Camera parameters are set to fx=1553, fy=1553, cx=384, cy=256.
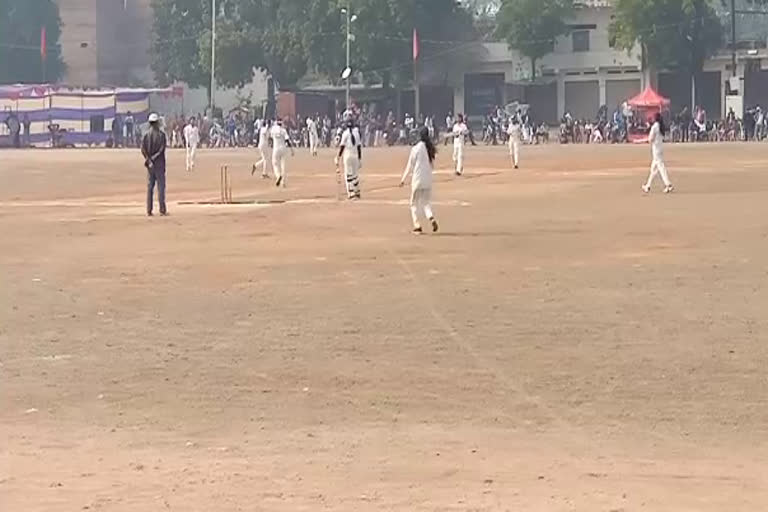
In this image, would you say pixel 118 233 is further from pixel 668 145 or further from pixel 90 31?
pixel 90 31

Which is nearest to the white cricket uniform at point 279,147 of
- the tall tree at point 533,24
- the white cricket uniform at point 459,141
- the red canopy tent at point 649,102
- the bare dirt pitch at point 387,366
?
the white cricket uniform at point 459,141

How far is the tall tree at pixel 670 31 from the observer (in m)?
79.6

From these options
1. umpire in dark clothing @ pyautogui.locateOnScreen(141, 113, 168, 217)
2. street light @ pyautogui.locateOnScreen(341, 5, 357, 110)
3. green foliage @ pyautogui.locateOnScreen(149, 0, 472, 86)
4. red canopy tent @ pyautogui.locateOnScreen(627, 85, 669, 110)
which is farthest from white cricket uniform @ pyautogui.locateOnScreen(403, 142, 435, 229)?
green foliage @ pyautogui.locateOnScreen(149, 0, 472, 86)

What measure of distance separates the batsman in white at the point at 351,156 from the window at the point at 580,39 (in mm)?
57992

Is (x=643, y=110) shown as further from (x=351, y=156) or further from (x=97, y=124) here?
(x=351, y=156)

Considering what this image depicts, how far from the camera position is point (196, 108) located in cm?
9862

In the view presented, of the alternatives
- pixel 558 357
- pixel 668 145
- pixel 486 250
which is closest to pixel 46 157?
pixel 668 145

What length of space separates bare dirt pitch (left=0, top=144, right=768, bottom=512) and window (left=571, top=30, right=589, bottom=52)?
212ft

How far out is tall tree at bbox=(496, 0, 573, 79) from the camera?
84.9m

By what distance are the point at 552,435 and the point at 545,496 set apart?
1.61 m

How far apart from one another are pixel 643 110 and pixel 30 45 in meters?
41.2

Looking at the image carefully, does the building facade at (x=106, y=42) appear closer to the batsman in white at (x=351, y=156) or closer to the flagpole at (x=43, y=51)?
the flagpole at (x=43, y=51)

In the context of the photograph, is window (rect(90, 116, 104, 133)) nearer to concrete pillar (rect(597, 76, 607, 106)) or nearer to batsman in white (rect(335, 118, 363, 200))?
concrete pillar (rect(597, 76, 607, 106))

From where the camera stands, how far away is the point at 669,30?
80.4m
